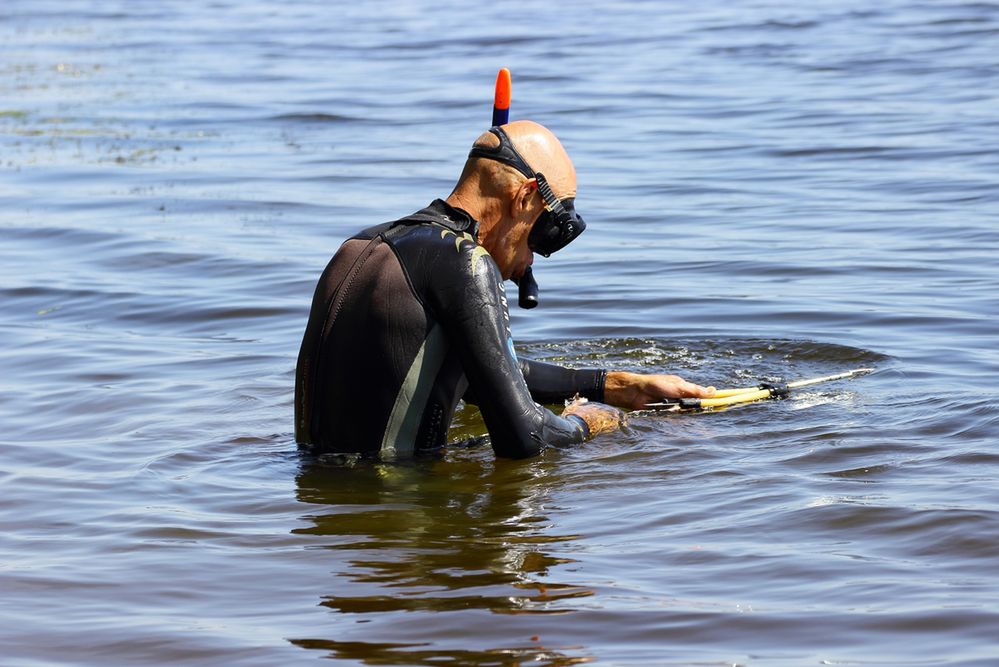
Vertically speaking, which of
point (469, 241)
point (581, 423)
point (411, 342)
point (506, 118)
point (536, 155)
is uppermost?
point (506, 118)

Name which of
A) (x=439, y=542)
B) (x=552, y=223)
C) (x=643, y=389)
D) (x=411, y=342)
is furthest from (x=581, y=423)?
(x=439, y=542)

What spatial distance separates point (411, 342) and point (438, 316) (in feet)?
0.37

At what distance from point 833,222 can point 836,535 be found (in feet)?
18.5

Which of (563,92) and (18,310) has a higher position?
(563,92)

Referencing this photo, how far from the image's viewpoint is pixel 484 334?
15.1 feet

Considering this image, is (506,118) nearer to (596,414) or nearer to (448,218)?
(448,218)

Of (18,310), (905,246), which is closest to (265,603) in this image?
(18,310)

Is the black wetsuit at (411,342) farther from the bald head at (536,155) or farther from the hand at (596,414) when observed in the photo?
the hand at (596,414)

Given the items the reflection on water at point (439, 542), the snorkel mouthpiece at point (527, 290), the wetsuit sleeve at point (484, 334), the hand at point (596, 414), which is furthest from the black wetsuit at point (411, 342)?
the hand at point (596, 414)

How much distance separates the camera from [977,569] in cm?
405

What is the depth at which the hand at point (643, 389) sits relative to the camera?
565cm

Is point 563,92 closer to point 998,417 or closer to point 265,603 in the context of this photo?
point 998,417

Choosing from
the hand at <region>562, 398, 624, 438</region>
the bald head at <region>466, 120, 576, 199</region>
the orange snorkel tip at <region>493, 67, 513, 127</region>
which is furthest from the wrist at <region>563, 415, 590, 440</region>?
the orange snorkel tip at <region>493, 67, 513, 127</region>

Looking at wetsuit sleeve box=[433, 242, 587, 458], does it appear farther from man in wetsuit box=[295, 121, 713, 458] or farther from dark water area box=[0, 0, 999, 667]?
dark water area box=[0, 0, 999, 667]
